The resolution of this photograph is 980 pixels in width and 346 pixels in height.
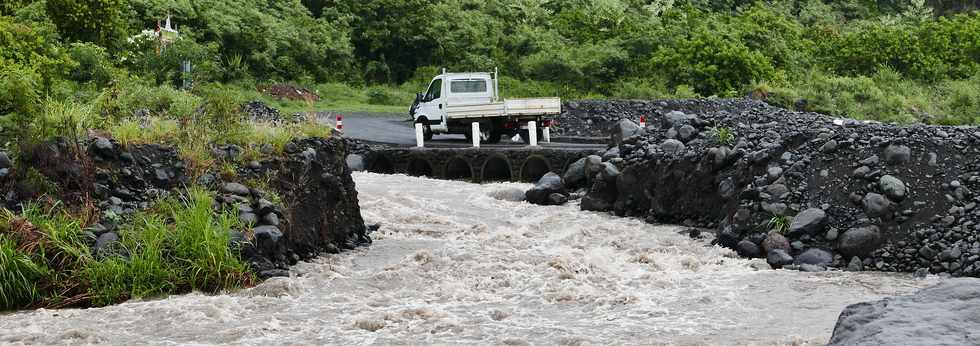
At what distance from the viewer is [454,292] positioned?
36.1ft

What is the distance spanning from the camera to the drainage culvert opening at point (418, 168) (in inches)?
1025

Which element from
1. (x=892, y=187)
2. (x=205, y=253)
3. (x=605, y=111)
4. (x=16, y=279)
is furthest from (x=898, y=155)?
(x=605, y=111)

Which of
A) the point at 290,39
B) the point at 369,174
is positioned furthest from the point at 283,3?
the point at 369,174

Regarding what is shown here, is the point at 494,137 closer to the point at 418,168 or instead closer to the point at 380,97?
the point at 418,168

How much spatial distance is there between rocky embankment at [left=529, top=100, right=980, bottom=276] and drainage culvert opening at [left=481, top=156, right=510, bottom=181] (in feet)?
23.2

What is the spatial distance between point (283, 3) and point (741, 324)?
41.2 metres

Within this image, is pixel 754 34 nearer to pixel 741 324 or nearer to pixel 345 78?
pixel 345 78

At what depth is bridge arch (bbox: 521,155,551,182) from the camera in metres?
24.1

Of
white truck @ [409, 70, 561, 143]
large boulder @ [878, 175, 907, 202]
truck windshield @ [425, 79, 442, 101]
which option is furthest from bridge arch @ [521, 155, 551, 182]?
large boulder @ [878, 175, 907, 202]

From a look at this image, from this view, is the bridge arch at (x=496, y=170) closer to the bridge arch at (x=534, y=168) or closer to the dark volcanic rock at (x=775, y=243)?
the bridge arch at (x=534, y=168)

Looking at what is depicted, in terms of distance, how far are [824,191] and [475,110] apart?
1430 cm

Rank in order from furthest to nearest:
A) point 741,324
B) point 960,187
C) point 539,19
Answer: point 539,19, point 960,187, point 741,324

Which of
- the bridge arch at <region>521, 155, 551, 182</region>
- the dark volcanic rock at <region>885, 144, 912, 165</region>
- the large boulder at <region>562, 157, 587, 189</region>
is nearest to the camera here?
the dark volcanic rock at <region>885, 144, 912, 165</region>

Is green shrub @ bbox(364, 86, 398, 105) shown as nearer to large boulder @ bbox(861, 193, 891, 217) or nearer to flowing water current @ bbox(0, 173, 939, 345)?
flowing water current @ bbox(0, 173, 939, 345)
